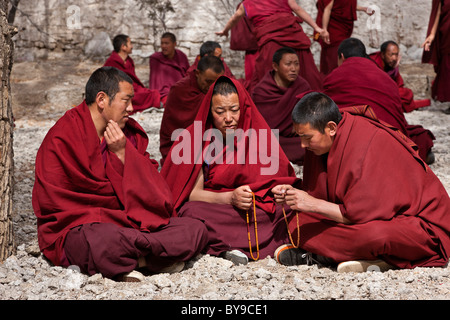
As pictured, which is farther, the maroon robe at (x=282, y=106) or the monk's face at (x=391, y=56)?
the monk's face at (x=391, y=56)

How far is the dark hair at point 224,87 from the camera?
12.9ft

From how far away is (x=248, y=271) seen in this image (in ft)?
11.4

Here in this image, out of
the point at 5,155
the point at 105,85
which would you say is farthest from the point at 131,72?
the point at 5,155

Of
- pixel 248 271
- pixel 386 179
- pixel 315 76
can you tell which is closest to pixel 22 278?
pixel 248 271

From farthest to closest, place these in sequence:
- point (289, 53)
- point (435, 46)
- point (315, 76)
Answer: point (435, 46) → point (315, 76) → point (289, 53)

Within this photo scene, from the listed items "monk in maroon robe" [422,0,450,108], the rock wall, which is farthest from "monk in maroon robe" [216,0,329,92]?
the rock wall

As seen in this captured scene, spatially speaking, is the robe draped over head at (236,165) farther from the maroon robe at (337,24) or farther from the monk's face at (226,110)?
the maroon robe at (337,24)

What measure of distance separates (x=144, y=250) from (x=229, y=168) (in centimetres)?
85

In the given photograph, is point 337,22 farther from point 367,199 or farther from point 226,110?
point 367,199

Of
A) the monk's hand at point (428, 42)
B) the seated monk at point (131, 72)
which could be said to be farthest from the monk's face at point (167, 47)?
the monk's hand at point (428, 42)

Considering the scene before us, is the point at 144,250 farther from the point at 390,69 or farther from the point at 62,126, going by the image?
the point at 390,69

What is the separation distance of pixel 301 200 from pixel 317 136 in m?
0.38

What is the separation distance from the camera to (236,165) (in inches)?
153

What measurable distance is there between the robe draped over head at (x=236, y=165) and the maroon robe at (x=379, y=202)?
18.6 inches
